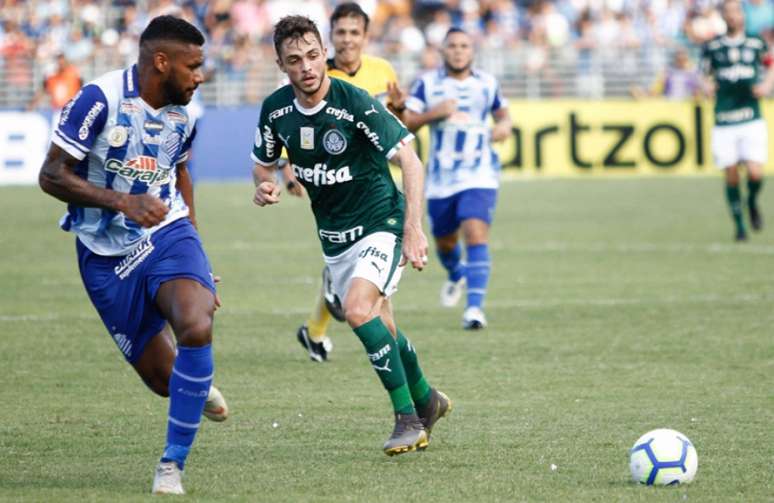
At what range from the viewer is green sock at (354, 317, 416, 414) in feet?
24.3

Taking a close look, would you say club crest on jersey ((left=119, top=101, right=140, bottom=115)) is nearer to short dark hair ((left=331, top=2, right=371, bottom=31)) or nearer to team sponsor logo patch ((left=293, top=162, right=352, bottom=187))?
team sponsor logo patch ((left=293, top=162, right=352, bottom=187))

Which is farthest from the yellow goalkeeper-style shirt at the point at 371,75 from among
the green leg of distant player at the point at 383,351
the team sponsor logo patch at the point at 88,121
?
the team sponsor logo patch at the point at 88,121

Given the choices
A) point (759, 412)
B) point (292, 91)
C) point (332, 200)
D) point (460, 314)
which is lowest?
point (460, 314)

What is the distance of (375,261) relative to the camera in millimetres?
7605

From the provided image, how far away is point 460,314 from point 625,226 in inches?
322

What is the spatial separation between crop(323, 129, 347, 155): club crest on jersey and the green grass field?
1.48 meters

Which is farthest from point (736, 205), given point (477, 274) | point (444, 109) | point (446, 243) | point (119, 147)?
point (119, 147)

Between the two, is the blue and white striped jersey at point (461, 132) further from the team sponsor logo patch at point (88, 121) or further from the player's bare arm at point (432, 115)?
the team sponsor logo patch at point (88, 121)

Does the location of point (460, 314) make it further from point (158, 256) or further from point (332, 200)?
point (158, 256)

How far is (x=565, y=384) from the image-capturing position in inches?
370

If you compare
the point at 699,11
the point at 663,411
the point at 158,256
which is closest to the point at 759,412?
the point at 663,411

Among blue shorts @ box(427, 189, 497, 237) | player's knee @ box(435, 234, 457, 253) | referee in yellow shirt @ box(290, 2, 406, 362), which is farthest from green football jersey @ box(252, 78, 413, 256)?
player's knee @ box(435, 234, 457, 253)

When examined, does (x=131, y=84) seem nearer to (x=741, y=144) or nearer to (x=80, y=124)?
(x=80, y=124)

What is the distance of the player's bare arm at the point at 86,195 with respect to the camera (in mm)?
6352
